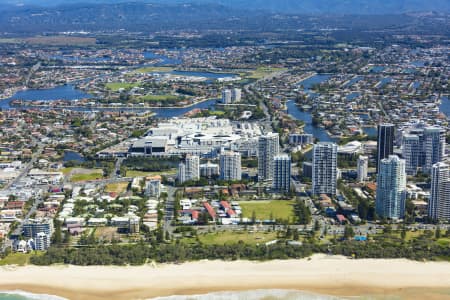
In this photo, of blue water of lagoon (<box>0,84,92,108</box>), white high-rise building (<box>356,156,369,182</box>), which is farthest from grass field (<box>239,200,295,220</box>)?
blue water of lagoon (<box>0,84,92,108</box>)

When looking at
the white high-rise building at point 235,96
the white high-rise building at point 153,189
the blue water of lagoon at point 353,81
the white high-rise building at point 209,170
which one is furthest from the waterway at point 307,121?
the white high-rise building at point 153,189

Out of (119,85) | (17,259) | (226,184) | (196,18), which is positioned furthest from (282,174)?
(196,18)

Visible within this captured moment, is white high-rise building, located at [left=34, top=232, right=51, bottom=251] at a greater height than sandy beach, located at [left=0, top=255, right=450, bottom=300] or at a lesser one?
greater

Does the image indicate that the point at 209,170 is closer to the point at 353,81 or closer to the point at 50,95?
the point at 50,95

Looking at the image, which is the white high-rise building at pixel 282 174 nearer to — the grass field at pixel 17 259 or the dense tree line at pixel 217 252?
the dense tree line at pixel 217 252

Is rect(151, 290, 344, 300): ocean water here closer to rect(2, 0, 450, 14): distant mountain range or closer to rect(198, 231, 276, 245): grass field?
rect(198, 231, 276, 245): grass field

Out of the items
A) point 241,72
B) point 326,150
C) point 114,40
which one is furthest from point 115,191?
point 114,40
